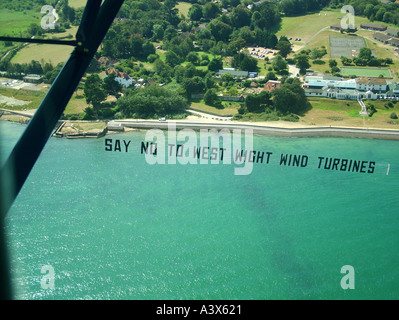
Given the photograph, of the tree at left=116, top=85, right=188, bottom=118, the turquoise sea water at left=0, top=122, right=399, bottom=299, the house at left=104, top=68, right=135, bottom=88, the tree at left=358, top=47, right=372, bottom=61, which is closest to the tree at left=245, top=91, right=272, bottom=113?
the tree at left=116, top=85, right=188, bottom=118

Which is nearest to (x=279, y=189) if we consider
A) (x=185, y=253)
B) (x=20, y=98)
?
(x=185, y=253)

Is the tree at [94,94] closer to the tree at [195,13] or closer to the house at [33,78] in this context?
the house at [33,78]

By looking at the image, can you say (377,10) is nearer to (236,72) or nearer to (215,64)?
(236,72)

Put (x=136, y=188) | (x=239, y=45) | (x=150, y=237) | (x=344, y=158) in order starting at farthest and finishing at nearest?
(x=239, y=45) < (x=344, y=158) < (x=136, y=188) < (x=150, y=237)

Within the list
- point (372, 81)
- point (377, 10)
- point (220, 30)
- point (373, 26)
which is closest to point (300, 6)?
point (377, 10)

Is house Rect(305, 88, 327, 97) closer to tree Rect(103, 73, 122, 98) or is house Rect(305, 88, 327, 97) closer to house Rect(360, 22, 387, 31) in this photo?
tree Rect(103, 73, 122, 98)

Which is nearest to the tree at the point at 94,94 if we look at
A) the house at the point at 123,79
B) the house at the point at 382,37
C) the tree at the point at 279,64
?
the house at the point at 123,79

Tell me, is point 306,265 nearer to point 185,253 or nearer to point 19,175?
point 185,253
